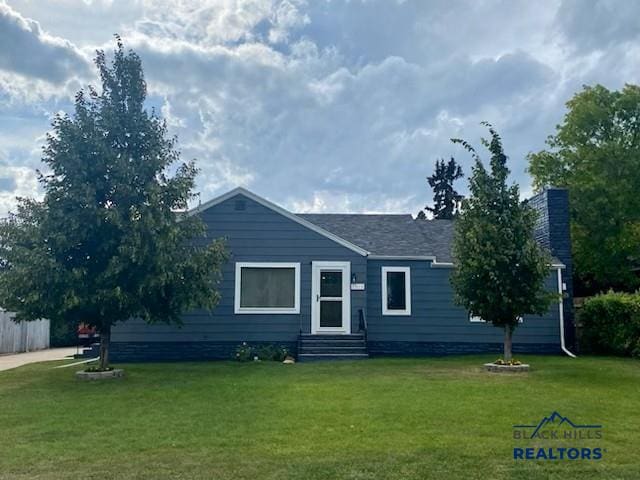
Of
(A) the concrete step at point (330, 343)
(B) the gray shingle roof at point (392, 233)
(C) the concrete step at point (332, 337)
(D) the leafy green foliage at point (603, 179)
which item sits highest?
(D) the leafy green foliage at point (603, 179)

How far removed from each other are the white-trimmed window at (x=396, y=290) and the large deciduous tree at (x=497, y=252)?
3699 mm

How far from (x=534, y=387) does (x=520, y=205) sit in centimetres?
404

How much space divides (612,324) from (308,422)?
11103 mm

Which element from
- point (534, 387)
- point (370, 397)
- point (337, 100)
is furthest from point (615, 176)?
point (370, 397)

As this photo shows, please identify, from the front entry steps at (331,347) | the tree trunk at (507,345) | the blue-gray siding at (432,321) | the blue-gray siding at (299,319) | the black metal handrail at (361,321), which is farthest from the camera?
the blue-gray siding at (432,321)

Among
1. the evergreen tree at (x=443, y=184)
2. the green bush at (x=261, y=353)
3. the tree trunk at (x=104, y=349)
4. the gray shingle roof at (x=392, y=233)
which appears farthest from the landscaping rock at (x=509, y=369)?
the evergreen tree at (x=443, y=184)

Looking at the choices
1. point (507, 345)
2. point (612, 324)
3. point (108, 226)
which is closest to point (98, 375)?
point (108, 226)

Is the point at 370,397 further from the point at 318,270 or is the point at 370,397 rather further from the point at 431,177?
the point at 431,177

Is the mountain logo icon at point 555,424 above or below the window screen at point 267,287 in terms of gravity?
below

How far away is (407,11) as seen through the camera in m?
15.3

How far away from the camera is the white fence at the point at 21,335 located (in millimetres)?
20641

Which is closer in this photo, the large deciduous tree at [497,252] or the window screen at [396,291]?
the large deciduous tree at [497,252]

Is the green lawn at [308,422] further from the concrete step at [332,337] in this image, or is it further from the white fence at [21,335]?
the white fence at [21,335]

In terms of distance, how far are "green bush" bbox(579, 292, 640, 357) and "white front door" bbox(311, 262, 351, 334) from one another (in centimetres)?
688
